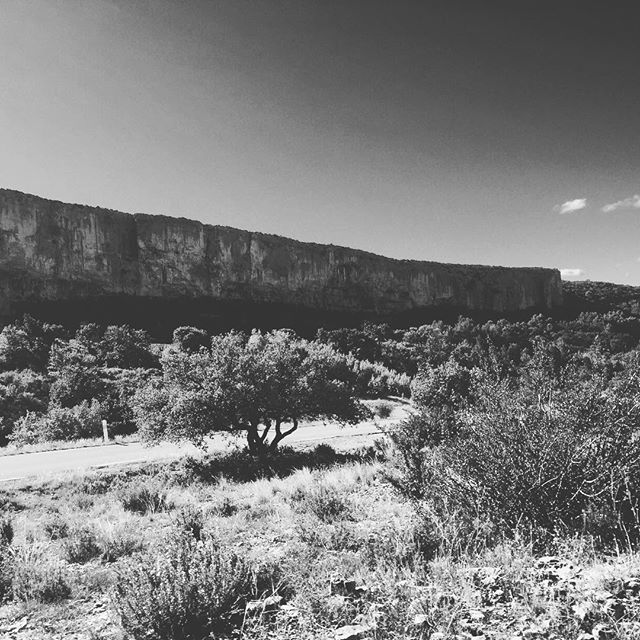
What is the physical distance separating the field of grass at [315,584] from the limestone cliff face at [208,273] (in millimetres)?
85087

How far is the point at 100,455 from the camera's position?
46.9 ft

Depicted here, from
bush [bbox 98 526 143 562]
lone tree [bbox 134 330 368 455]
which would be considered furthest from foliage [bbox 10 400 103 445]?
bush [bbox 98 526 143 562]

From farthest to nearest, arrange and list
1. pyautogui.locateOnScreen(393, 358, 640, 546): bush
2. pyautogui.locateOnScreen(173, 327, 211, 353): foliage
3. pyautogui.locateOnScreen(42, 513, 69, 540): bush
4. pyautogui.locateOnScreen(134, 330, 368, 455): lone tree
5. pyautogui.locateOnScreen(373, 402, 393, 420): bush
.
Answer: pyautogui.locateOnScreen(173, 327, 211, 353): foliage < pyautogui.locateOnScreen(373, 402, 393, 420): bush < pyautogui.locateOnScreen(134, 330, 368, 455): lone tree < pyautogui.locateOnScreen(42, 513, 69, 540): bush < pyautogui.locateOnScreen(393, 358, 640, 546): bush

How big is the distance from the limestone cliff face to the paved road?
73482 mm

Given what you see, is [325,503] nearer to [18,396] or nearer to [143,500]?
[143,500]

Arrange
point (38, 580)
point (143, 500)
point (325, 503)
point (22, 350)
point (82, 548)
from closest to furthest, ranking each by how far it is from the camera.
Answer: point (38, 580)
point (82, 548)
point (325, 503)
point (143, 500)
point (22, 350)

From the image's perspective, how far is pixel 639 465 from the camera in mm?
4488

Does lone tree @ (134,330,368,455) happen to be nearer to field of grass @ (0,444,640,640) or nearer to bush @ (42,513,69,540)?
bush @ (42,513,69,540)

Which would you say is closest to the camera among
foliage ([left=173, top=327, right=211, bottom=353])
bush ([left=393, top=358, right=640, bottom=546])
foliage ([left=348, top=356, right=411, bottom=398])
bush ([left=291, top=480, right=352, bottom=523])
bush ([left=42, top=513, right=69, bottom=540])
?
bush ([left=393, top=358, right=640, bottom=546])

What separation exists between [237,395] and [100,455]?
491 cm

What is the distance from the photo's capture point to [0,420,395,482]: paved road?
12.3 metres

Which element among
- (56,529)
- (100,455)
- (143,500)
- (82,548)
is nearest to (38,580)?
(82,548)

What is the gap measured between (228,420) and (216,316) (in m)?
83.4

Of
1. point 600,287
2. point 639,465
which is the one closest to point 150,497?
point 639,465
